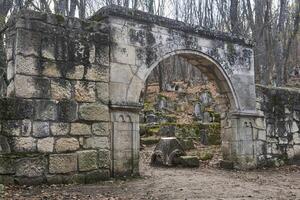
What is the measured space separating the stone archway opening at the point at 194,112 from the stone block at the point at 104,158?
1.87m

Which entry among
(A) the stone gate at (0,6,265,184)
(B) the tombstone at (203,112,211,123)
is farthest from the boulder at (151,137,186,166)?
(B) the tombstone at (203,112,211,123)

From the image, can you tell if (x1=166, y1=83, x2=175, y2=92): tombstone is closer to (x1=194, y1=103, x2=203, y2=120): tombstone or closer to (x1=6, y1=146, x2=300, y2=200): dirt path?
(x1=194, y1=103, x2=203, y2=120): tombstone

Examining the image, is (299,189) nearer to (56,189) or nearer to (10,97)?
(56,189)

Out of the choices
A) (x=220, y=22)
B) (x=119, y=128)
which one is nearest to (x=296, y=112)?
(x=119, y=128)

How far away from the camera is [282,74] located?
16.6 meters

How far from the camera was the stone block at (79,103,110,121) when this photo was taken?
6907 mm

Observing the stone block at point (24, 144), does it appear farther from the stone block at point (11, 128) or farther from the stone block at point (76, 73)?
the stone block at point (76, 73)

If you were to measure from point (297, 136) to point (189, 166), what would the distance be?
332cm

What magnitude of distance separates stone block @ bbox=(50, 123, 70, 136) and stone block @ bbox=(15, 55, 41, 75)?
92 cm

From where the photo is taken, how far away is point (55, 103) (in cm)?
657

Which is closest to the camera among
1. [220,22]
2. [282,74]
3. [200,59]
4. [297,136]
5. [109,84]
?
[109,84]

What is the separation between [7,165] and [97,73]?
2282 millimetres

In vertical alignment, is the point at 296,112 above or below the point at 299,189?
above

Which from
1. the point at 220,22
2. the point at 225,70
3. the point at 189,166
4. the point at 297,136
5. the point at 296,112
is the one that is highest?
the point at 220,22
